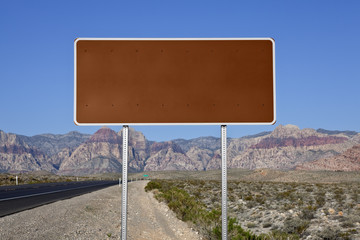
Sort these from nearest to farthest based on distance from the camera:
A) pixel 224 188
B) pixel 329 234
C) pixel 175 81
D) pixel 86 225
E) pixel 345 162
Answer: pixel 224 188
pixel 175 81
pixel 86 225
pixel 329 234
pixel 345 162

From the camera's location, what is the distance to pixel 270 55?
19.7 feet

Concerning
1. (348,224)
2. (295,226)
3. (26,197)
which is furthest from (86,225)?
(26,197)

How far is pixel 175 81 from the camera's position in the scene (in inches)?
237

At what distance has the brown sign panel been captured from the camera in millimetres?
5910

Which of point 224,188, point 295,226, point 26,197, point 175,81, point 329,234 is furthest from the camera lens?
point 26,197

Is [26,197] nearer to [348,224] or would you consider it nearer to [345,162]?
[348,224]

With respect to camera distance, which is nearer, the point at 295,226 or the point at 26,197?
the point at 295,226

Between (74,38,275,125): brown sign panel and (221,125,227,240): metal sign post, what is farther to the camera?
(74,38,275,125): brown sign panel

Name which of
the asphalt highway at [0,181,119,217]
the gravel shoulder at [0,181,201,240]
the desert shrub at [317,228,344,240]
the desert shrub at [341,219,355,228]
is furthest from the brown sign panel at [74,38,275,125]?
the desert shrub at [341,219,355,228]

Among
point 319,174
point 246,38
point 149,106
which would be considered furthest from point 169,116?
point 319,174

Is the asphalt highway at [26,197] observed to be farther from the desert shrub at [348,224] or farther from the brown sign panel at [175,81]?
the desert shrub at [348,224]

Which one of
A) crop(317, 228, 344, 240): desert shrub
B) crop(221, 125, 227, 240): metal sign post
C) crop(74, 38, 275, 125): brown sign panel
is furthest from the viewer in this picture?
crop(317, 228, 344, 240): desert shrub

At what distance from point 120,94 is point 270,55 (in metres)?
2.39

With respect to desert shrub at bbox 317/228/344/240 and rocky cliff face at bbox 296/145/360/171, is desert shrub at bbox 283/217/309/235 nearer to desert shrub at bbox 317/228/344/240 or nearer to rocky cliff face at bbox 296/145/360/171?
desert shrub at bbox 317/228/344/240
